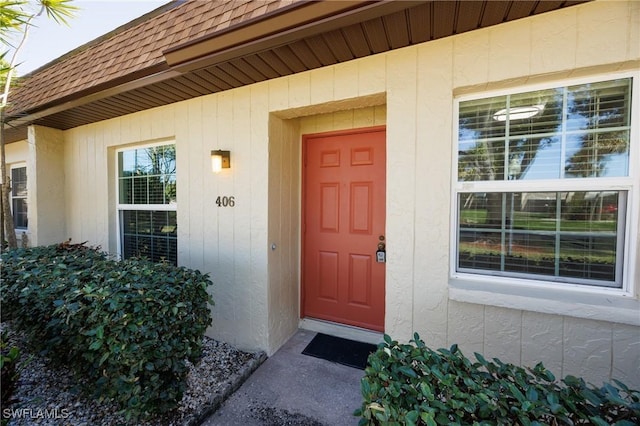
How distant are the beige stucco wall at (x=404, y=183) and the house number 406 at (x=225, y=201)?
60 mm

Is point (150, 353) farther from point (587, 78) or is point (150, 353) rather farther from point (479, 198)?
point (587, 78)

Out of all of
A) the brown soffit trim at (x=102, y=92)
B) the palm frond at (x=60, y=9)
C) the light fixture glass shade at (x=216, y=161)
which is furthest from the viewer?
the palm frond at (x=60, y=9)

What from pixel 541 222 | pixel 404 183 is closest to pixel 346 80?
pixel 404 183

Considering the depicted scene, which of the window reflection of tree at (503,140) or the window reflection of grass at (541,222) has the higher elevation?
the window reflection of tree at (503,140)

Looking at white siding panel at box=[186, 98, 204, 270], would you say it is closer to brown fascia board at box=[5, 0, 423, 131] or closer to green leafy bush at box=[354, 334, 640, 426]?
brown fascia board at box=[5, 0, 423, 131]

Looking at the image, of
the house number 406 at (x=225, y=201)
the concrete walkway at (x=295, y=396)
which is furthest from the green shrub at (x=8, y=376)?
the house number 406 at (x=225, y=201)

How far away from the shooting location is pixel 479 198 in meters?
2.08

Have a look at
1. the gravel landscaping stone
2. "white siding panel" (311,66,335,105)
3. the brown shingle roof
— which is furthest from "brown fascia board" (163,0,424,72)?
the gravel landscaping stone

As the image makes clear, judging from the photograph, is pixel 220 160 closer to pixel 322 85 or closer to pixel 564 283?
pixel 322 85

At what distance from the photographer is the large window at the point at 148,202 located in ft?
11.7

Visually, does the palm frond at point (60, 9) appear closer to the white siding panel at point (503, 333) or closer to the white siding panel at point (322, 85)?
the white siding panel at point (322, 85)

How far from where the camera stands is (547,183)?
1.86m

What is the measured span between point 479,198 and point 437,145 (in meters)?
0.53

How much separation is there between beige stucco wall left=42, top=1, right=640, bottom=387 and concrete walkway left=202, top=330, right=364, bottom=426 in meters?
0.35
